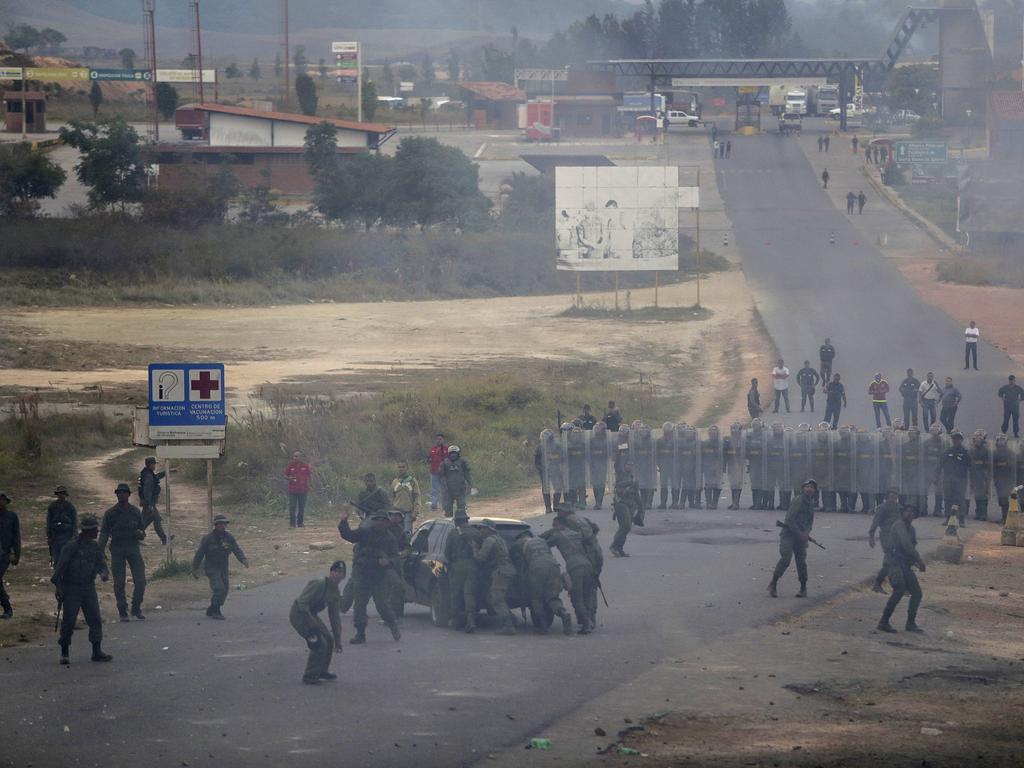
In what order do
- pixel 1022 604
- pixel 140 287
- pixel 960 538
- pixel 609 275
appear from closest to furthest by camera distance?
pixel 1022 604 → pixel 960 538 → pixel 140 287 → pixel 609 275

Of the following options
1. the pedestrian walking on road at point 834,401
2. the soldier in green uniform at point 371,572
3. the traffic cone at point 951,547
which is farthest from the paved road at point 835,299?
the soldier in green uniform at point 371,572

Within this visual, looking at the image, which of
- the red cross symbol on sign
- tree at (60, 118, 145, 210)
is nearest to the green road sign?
tree at (60, 118, 145, 210)

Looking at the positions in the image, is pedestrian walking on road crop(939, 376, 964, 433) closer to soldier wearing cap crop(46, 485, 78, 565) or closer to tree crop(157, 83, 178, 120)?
soldier wearing cap crop(46, 485, 78, 565)

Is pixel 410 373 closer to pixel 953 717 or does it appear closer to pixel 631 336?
pixel 631 336

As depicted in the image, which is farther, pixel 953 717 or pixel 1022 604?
pixel 1022 604

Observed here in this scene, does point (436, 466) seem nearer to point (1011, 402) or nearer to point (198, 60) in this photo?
point (1011, 402)

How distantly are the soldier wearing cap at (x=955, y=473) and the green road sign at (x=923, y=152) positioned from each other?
6132 cm

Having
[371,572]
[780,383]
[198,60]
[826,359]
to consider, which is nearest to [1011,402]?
[780,383]

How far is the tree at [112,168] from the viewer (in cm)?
7050

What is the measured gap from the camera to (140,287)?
184ft

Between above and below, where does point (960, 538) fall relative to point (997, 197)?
below

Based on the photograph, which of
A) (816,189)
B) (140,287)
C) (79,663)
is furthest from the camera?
(816,189)

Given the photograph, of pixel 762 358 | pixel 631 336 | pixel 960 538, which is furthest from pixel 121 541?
pixel 631 336

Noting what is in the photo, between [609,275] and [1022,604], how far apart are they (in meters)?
45.3
